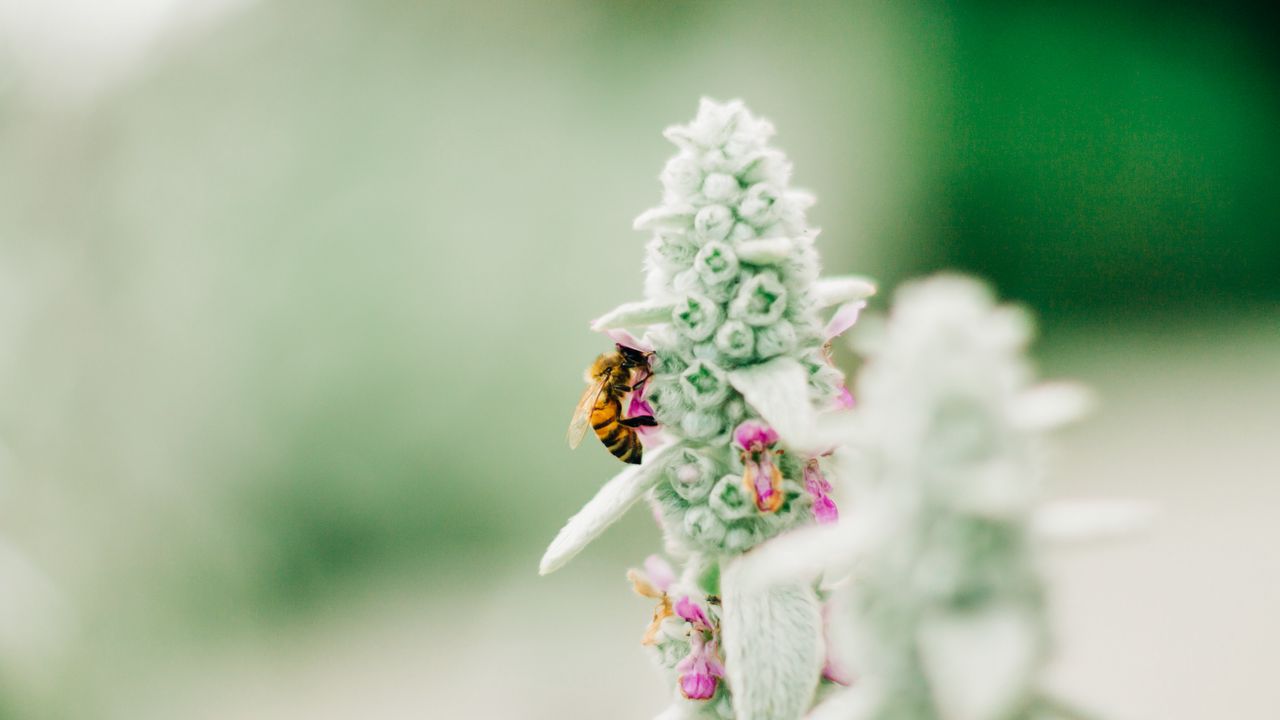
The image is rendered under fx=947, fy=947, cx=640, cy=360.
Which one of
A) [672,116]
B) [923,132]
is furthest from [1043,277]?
[672,116]

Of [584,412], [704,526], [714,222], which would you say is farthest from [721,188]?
[584,412]

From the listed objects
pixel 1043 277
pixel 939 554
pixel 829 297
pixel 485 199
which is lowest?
pixel 939 554

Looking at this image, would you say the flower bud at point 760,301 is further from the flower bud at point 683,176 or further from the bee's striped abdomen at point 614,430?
the bee's striped abdomen at point 614,430

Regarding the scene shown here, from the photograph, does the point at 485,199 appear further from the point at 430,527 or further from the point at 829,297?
the point at 829,297

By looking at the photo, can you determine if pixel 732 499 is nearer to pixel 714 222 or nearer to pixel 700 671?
pixel 700 671

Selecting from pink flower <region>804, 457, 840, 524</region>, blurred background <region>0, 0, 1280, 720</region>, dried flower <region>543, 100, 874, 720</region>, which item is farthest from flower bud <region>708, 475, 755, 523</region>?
blurred background <region>0, 0, 1280, 720</region>

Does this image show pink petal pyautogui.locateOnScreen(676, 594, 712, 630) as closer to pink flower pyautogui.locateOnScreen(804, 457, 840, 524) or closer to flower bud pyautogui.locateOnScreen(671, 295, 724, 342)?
pink flower pyautogui.locateOnScreen(804, 457, 840, 524)
